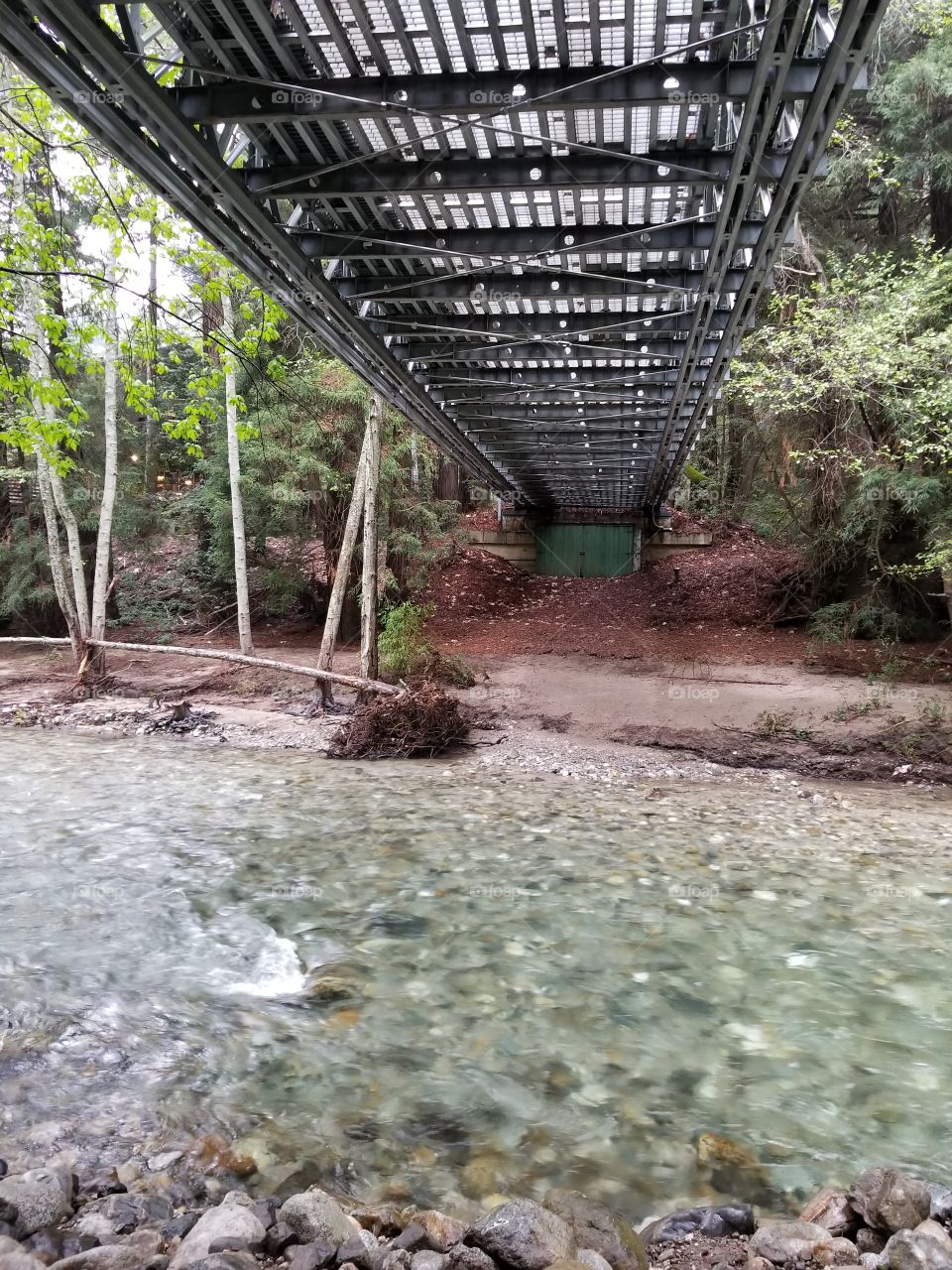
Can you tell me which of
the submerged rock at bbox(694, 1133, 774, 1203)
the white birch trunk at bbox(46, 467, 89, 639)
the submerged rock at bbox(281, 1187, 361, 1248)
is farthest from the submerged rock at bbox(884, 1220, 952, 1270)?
the white birch trunk at bbox(46, 467, 89, 639)

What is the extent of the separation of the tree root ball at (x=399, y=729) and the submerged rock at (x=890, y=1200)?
7774mm

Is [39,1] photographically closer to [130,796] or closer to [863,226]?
[130,796]

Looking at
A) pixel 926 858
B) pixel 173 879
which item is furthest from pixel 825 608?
pixel 173 879

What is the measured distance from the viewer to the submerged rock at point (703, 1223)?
8.04 feet

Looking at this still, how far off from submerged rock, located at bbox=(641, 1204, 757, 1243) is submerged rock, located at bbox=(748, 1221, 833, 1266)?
7 centimetres

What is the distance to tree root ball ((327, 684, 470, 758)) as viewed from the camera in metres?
10.1

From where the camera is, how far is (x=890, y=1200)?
245 centimetres

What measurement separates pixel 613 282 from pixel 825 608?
10385 millimetres

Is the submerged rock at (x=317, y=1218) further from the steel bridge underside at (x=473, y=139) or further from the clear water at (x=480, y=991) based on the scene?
the steel bridge underside at (x=473, y=139)

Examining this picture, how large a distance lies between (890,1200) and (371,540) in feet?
32.1

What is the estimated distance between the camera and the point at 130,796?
303 inches

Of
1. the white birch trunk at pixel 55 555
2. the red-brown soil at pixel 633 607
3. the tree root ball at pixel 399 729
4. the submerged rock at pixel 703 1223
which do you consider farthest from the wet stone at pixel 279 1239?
the red-brown soil at pixel 633 607

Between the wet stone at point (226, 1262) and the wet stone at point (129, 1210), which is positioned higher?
the wet stone at point (226, 1262)

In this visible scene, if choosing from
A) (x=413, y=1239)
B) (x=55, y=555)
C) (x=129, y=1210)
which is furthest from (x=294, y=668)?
(x=413, y=1239)
